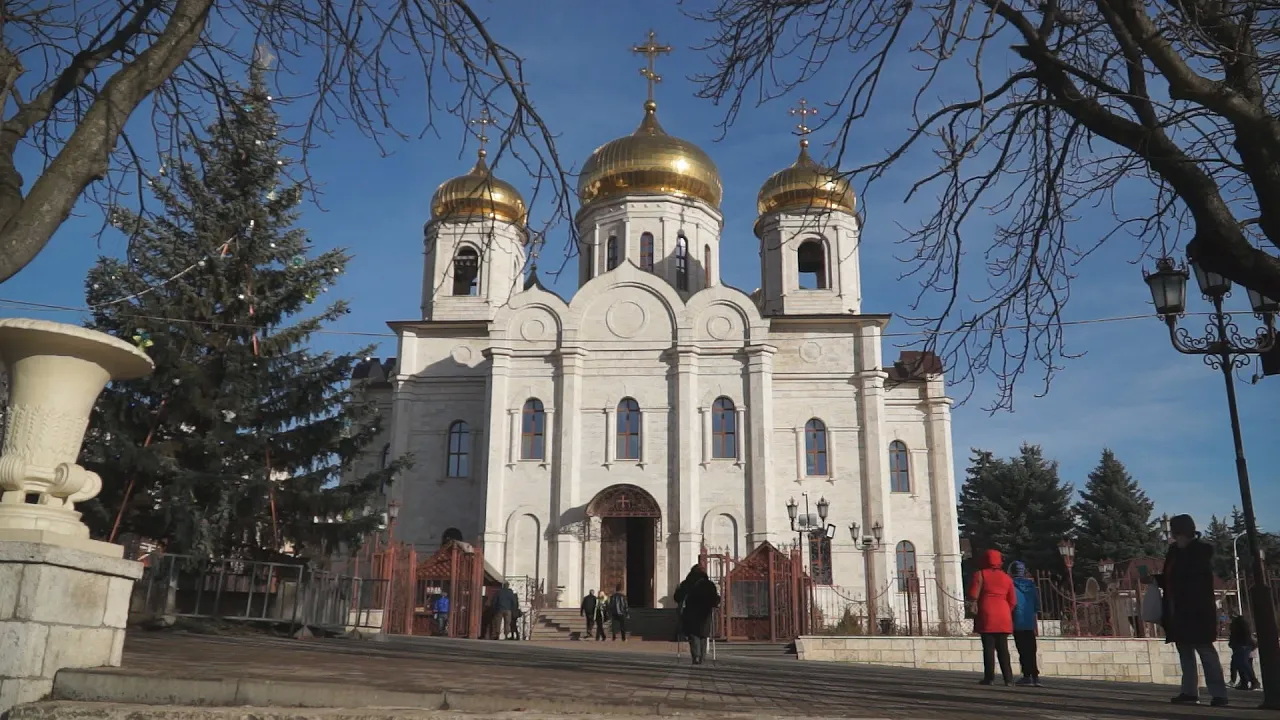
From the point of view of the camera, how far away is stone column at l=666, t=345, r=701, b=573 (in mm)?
28453

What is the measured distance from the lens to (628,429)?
30.1 m

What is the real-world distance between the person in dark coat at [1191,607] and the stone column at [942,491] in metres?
21.5

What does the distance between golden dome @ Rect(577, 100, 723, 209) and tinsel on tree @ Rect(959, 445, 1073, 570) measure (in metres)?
22.3

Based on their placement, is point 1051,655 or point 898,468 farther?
point 898,468

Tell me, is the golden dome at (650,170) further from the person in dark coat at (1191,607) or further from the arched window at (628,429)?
the person in dark coat at (1191,607)

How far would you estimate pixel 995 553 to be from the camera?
11.0 m

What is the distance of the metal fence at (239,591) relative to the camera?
14.8m

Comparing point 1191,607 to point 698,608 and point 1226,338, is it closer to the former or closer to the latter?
point 1226,338

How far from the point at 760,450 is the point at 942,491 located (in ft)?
22.3

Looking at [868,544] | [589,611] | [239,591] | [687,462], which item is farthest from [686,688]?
[868,544]

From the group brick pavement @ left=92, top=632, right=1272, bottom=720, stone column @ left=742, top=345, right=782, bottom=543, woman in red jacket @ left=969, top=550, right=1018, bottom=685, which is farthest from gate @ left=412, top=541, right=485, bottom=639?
woman in red jacket @ left=969, top=550, right=1018, bottom=685

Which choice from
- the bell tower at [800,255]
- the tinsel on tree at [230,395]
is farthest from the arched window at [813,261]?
the tinsel on tree at [230,395]

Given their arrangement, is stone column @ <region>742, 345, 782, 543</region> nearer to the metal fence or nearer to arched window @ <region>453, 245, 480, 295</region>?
arched window @ <region>453, 245, 480, 295</region>

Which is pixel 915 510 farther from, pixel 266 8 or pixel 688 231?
pixel 266 8
